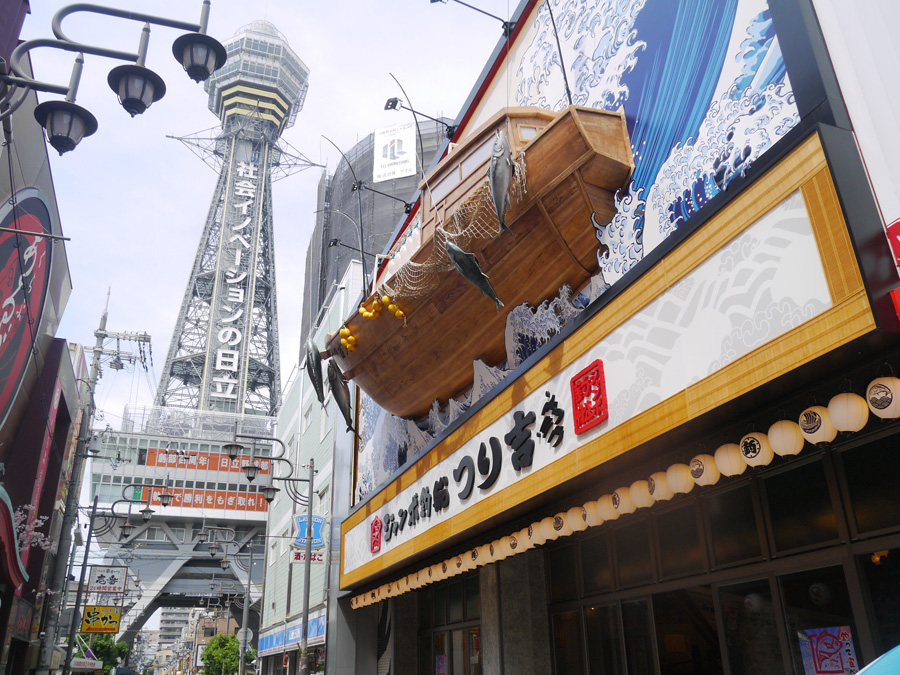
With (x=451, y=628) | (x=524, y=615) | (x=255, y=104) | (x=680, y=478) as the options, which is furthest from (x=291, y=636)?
(x=255, y=104)

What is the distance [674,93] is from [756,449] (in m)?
4.12

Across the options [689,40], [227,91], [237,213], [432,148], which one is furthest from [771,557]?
[227,91]

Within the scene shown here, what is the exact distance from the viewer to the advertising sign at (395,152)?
79.2 ft

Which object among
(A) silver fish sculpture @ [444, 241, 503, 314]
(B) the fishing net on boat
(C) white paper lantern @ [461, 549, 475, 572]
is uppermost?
(B) the fishing net on boat

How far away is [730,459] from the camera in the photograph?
5.59m

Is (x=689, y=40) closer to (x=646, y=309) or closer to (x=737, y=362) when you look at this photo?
(x=646, y=309)

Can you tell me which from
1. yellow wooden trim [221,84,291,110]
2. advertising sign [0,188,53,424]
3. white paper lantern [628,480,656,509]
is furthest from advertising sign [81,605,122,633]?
yellow wooden trim [221,84,291,110]

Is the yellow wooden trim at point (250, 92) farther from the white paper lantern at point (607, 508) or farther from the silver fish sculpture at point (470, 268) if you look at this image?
the white paper lantern at point (607, 508)

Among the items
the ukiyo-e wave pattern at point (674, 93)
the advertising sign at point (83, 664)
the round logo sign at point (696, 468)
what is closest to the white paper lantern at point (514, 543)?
the round logo sign at point (696, 468)

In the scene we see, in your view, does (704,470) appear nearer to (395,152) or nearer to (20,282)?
(20,282)

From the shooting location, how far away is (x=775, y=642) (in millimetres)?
6594

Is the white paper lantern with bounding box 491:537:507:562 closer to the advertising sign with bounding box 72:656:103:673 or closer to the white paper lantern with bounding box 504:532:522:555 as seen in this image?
the white paper lantern with bounding box 504:532:522:555

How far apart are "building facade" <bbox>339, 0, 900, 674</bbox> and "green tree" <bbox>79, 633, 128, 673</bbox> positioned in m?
61.1

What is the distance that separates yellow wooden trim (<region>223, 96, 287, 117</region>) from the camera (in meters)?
124
